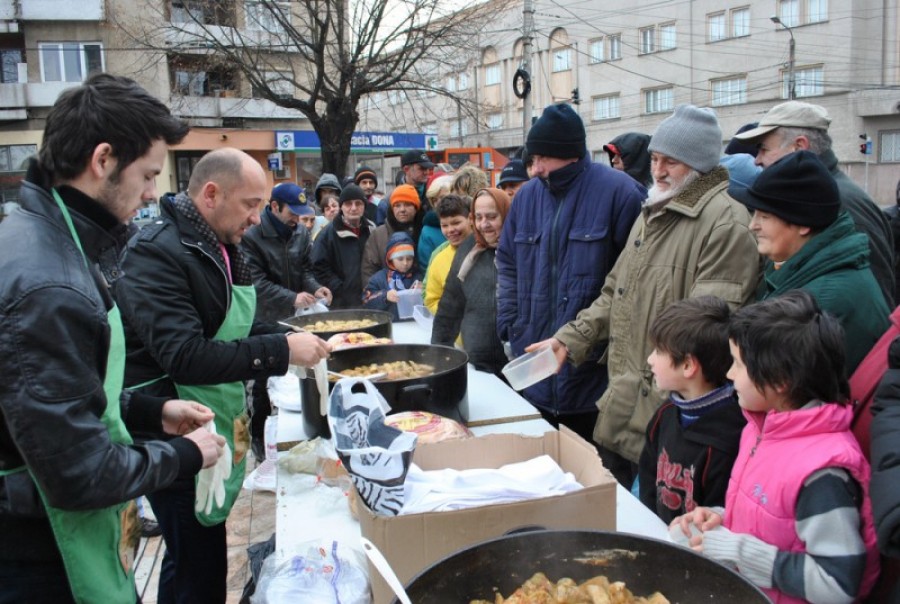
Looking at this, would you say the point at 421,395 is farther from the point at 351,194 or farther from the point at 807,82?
the point at 807,82

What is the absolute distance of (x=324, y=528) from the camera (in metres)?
1.89

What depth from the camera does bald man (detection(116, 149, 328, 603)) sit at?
2.14m

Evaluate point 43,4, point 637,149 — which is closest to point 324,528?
point 637,149

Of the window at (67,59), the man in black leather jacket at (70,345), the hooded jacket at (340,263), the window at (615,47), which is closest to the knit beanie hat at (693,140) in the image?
the man in black leather jacket at (70,345)

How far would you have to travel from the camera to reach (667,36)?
1216 inches

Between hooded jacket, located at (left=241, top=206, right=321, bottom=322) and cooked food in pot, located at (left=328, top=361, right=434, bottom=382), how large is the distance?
7.13 feet

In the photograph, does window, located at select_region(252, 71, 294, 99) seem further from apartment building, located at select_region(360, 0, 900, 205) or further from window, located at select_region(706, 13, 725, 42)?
window, located at select_region(706, 13, 725, 42)

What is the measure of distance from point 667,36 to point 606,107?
4422 millimetres

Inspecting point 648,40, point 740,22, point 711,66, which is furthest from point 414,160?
point 648,40

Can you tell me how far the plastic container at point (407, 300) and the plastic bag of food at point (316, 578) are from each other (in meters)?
3.35

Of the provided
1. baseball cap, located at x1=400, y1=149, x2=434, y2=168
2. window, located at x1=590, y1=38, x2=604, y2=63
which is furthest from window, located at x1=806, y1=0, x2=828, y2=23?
baseball cap, located at x1=400, y1=149, x2=434, y2=168

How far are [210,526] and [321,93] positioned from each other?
51.1 ft

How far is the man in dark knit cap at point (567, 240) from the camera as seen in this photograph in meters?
2.99

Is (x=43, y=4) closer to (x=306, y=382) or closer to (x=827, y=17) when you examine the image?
(x=306, y=382)
